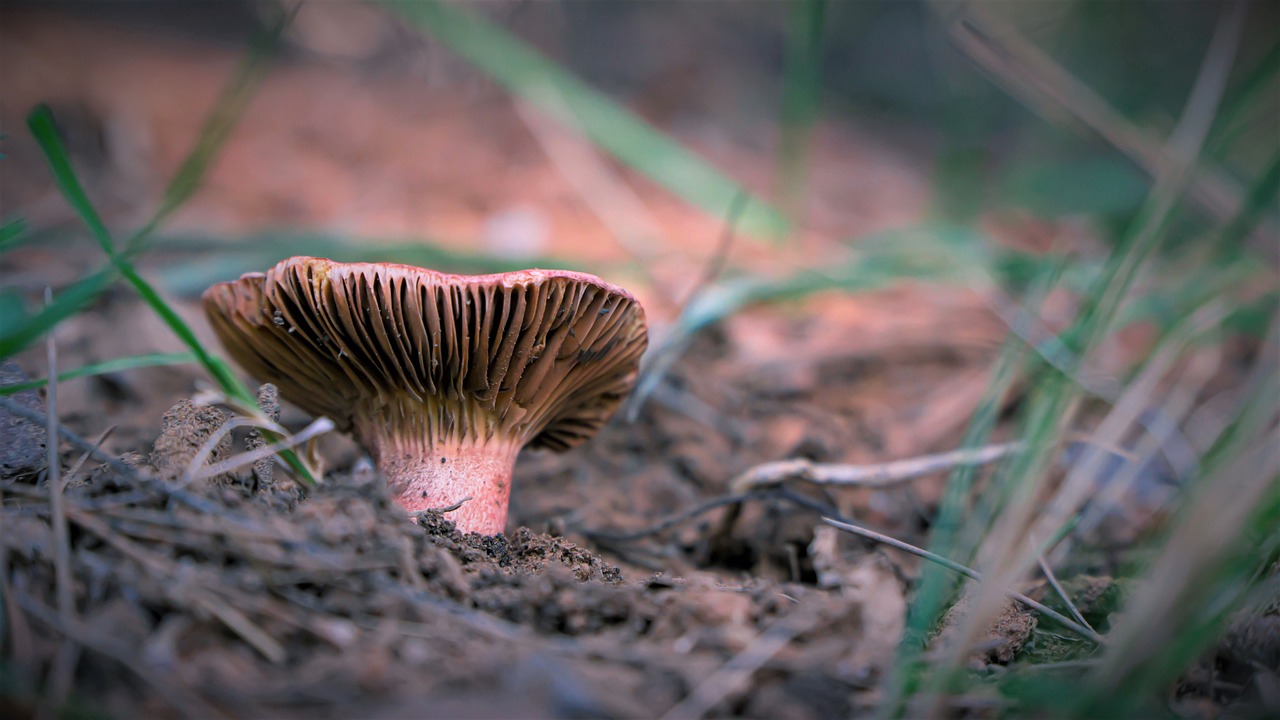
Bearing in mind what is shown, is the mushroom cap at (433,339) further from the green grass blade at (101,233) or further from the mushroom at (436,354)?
the green grass blade at (101,233)

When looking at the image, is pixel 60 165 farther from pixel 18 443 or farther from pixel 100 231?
pixel 18 443

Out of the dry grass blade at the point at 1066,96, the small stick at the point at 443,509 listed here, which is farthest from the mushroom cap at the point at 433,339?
the dry grass blade at the point at 1066,96

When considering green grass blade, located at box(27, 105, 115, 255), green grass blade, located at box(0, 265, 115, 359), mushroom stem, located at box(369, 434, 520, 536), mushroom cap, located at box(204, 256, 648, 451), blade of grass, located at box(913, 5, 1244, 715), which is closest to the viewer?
blade of grass, located at box(913, 5, 1244, 715)

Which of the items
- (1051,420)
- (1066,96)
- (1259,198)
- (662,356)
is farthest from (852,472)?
(1066,96)

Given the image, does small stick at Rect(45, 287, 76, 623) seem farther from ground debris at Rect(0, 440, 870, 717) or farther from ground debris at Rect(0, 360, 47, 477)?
ground debris at Rect(0, 360, 47, 477)

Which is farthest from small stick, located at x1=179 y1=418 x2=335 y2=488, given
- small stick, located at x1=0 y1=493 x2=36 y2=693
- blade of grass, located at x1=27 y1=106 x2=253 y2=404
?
small stick, located at x1=0 y1=493 x2=36 y2=693

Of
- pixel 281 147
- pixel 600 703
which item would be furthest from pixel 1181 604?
pixel 281 147
